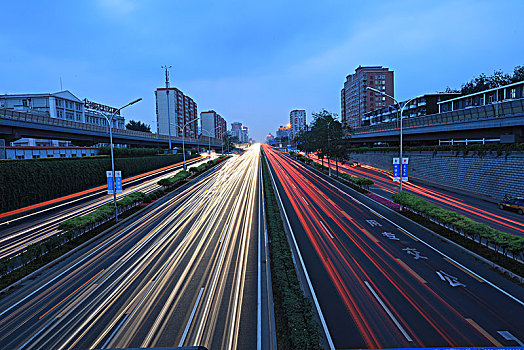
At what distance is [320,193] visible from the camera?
36406mm

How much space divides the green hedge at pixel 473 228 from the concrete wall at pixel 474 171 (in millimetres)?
13718

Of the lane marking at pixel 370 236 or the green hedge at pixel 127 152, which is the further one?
the green hedge at pixel 127 152

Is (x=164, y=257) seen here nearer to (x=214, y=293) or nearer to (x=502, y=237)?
(x=214, y=293)

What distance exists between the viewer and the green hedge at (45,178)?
1073 inches

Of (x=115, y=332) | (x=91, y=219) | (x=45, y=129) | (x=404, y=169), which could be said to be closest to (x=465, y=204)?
(x=404, y=169)

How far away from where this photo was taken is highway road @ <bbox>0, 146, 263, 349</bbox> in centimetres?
963

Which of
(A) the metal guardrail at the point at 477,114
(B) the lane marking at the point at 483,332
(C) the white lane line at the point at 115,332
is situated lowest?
(B) the lane marking at the point at 483,332

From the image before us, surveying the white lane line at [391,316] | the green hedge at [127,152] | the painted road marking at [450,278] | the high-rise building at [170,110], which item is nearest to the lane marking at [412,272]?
the painted road marking at [450,278]

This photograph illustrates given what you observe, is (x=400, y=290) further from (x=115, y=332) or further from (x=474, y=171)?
(x=474, y=171)

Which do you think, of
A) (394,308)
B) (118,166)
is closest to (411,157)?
(394,308)

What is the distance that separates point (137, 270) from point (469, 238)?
843 inches

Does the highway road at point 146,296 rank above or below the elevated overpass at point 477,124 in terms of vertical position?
below

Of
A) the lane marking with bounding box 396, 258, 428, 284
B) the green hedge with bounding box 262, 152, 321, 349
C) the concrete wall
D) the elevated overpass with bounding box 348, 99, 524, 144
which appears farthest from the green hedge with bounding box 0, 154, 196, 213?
the elevated overpass with bounding box 348, 99, 524, 144

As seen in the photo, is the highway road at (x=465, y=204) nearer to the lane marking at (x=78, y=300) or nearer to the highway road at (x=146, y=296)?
the highway road at (x=146, y=296)
